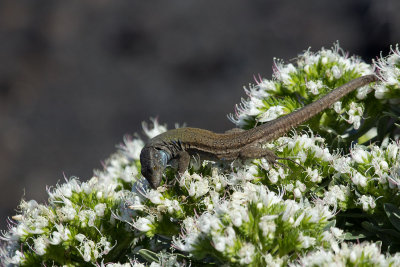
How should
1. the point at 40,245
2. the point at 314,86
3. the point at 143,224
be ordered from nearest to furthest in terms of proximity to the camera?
the point at 143,224 < the point at 40,245 < the point at 314,86

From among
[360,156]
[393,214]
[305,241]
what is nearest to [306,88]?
[360,156]

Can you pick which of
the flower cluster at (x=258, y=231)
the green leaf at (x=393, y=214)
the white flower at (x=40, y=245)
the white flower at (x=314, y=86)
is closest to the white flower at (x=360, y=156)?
the green leaf at (x=393, y=214)

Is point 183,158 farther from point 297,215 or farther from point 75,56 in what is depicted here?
point 75,56

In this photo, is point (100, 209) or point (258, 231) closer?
point (258, 231)

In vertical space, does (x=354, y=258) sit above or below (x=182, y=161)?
below

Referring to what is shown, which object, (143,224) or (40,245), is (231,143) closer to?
(143,224)

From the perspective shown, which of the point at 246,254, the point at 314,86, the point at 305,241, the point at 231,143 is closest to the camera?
the point at 246,254

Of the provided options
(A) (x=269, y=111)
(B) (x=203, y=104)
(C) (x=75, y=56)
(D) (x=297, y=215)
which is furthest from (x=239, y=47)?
(D) (x=297, y=215)
